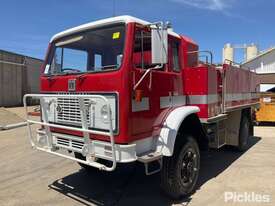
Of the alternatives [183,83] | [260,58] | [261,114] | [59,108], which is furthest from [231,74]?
[260,58]

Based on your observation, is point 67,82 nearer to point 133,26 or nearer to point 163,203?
point 133,26

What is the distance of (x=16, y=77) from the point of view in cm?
2419

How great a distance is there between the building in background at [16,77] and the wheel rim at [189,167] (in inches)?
746

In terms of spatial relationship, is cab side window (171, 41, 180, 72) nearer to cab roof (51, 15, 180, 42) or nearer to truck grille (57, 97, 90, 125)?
cab roof (51, 15, 180, 42)

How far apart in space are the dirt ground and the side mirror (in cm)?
218

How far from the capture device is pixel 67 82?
4.94 meters

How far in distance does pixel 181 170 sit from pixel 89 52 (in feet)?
7.43

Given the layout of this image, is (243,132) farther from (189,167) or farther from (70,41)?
(70,41)

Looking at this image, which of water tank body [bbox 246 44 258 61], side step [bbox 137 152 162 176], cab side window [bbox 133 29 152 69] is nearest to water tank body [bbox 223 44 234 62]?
water tank body [bbox 246 44 258 61]

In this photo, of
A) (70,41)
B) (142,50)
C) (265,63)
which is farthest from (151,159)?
(265,63)

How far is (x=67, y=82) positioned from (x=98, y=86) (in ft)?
2.27

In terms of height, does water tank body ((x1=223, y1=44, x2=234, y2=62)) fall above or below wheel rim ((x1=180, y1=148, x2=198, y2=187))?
above

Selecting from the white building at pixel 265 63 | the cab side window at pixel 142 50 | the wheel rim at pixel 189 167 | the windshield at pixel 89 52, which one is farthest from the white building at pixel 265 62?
the cab side window at pixel 142 50

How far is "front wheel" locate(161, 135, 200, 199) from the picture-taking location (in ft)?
16.1
